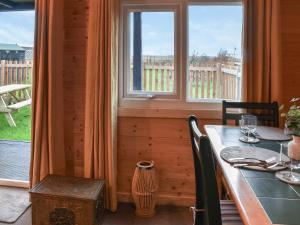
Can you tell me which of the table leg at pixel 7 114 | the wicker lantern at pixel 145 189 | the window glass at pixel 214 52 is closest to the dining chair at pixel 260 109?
the window glass at pixel 214 52

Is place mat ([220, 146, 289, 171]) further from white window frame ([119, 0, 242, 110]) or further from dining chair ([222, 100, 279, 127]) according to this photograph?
white window frame ([119, 0, 242, 110])

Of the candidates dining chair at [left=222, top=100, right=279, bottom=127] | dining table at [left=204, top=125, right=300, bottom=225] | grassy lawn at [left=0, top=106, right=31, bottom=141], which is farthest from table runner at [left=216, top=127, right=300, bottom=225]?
grassy lawn at [left=0, top=106, right=31, bottom=141]

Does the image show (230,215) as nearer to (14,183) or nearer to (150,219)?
(150,219)

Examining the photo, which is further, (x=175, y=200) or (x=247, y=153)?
(x=175, y=200)

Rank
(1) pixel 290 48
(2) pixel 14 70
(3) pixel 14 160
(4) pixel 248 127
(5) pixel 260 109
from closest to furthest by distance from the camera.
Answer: (4) pixel 248 127, (5) pixel 260 109, (1) pixel 290 48, (2) pixel 14 70, (3) pixel 14 160

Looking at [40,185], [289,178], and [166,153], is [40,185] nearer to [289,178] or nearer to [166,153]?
[166,153]

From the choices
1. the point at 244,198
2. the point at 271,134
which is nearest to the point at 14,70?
the point at 271,134

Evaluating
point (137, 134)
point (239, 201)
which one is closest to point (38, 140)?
point (137, 134)

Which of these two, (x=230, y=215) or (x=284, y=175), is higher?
(x=284, y=175)

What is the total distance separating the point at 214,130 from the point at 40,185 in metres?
1.44

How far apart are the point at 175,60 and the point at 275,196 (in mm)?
1767

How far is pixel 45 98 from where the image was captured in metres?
2.52

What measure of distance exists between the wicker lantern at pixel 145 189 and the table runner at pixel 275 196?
1.24 metres

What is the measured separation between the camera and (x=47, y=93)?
252 cm
